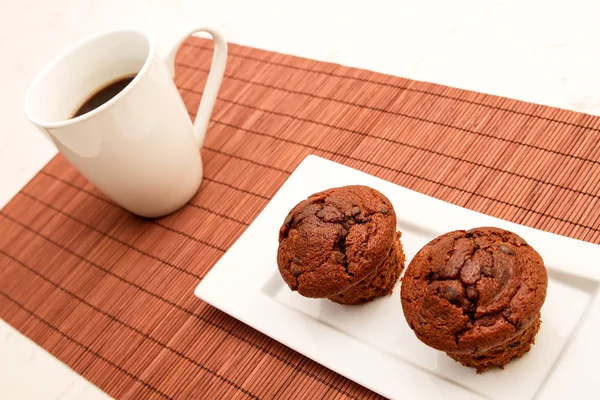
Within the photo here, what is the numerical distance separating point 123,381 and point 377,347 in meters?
0.46

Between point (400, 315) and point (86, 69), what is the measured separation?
0.79 meters

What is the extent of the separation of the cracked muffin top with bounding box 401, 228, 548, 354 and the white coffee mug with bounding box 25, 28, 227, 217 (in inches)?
22.6

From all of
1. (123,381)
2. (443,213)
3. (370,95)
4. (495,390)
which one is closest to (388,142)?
(370,95)

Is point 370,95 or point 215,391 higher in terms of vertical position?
point 370,95

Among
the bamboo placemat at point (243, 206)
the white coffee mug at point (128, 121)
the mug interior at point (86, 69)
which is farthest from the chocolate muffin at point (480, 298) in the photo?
the mug interior at point (86, 69)

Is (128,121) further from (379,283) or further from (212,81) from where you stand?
(379,283)

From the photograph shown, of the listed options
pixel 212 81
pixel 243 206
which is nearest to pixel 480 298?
pixel 243 206

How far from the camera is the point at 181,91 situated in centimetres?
159

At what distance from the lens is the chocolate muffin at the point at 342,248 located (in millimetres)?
929

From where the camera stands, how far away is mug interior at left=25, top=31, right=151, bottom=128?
1.20 metres

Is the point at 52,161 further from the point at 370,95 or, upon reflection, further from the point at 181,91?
the point at 370,95

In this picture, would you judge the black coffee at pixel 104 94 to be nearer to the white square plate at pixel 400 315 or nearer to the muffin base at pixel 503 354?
the white square plate at pixel 400 315

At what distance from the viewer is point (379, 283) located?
964mm

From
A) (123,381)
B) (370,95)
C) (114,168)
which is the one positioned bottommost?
(123,381)
